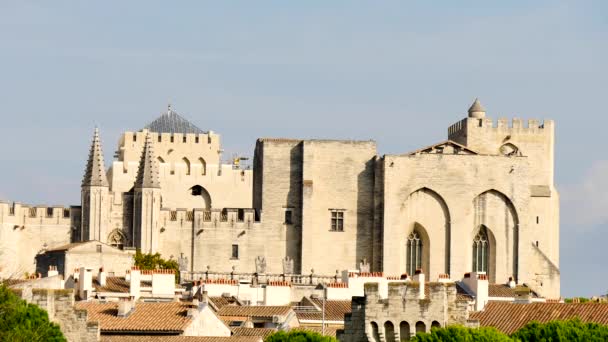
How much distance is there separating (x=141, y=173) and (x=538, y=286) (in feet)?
60.0

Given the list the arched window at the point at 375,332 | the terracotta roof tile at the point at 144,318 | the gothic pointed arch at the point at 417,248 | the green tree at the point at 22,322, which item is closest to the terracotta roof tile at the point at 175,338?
the terracotta roof tile at the point at 144,318

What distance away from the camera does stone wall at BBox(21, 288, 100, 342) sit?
54.4m

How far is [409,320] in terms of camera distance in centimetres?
4997

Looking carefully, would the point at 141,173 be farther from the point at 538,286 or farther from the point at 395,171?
the point at 538,286

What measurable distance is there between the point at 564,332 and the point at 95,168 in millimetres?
63163

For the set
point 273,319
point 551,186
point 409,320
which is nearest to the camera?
point 409,320

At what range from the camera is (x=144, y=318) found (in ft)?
202

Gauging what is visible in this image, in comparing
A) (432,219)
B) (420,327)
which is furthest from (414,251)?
(420,327)

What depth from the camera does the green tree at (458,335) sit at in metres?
49.3

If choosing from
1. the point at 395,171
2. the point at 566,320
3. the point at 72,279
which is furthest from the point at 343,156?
the point at 566,320

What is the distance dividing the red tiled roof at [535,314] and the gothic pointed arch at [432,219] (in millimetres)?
54412

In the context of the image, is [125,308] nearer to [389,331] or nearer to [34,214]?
[389,331]

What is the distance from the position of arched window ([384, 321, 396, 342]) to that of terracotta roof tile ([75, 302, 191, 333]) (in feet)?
37.9

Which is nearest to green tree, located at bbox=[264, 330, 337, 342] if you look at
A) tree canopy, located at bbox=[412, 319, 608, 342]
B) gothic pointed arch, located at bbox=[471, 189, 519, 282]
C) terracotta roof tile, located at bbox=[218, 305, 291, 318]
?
tree canopy, located at bbox=[412, 319, 608, 342]
